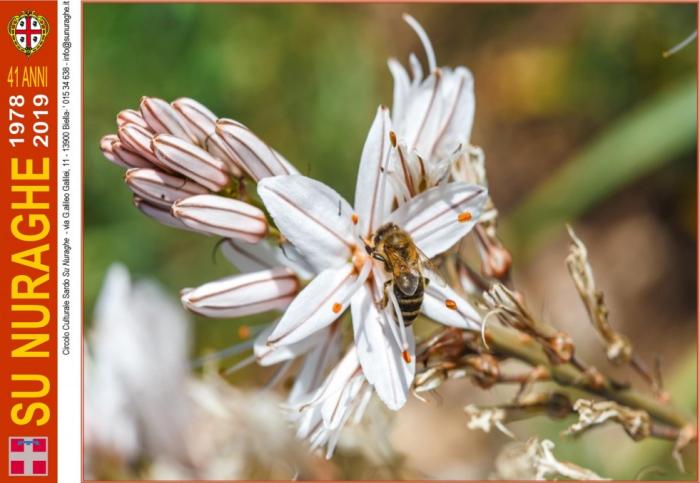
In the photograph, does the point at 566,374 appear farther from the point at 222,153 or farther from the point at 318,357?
the point at 222,153

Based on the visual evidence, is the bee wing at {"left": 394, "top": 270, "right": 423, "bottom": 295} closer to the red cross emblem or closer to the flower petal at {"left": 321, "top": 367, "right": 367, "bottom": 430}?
the flower petal at {"left": 321, "top": 367, "right": 367, "bottom": 430}

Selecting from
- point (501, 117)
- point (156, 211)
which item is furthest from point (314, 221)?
point (501, 117)

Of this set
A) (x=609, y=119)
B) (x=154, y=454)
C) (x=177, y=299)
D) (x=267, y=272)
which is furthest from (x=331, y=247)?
(x=609, y=119)

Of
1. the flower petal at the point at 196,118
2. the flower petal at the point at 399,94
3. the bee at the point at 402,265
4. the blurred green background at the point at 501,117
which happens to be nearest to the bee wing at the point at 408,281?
the bee at the point at 402,265

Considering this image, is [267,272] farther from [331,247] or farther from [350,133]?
[350,133]

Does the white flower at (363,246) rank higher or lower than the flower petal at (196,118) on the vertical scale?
lower

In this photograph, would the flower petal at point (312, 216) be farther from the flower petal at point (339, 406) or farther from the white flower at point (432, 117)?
the flower petal at point (339, 406)

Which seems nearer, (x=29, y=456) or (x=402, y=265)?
(x=402, y=265)
